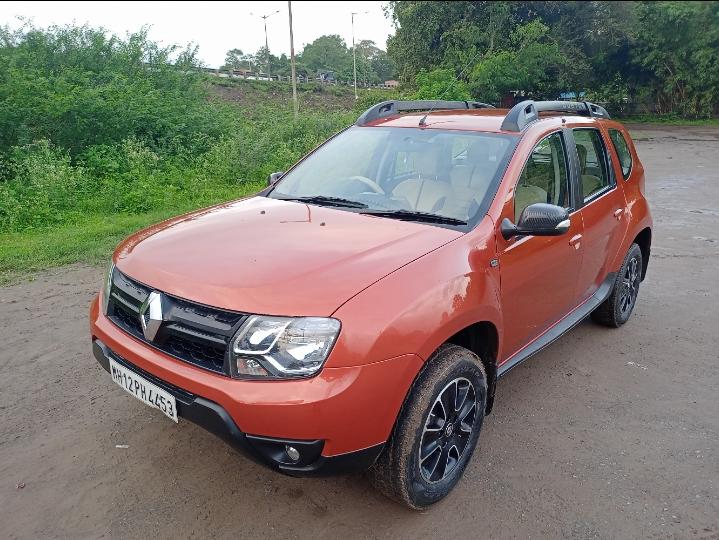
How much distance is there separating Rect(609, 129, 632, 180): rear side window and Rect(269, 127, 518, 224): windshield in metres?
1.66

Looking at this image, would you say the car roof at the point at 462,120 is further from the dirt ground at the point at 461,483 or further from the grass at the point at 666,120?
the grass at the point at 666,120

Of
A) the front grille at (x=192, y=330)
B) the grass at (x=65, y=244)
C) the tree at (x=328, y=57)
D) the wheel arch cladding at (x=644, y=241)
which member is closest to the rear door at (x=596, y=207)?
the wheel arch cladding at (x=644, y=241)

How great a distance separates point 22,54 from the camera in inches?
480

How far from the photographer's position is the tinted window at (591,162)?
152 inches

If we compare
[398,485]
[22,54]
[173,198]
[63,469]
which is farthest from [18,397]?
[22,54]

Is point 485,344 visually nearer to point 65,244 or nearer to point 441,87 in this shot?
point 65,244

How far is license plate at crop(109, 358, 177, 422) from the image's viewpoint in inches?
92.8

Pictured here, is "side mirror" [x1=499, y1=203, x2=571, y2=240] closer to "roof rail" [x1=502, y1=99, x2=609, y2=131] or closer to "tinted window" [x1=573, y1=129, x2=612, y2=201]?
"roof rail" [x1=502, y1=99, x2=609, y2=131]

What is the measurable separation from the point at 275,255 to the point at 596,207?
7.81 feet

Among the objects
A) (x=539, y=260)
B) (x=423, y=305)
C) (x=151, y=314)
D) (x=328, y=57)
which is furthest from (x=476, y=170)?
(x=328, y=57)

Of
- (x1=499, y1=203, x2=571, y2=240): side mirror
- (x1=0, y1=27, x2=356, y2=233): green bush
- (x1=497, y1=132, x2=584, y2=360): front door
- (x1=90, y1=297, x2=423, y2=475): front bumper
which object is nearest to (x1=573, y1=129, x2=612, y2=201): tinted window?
(x1=497, y1=132, x2=584, y2=360): front door

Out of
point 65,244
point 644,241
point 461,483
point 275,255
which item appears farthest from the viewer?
→ point 65,244

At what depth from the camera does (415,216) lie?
300 cm

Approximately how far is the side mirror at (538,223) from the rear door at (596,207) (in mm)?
872
